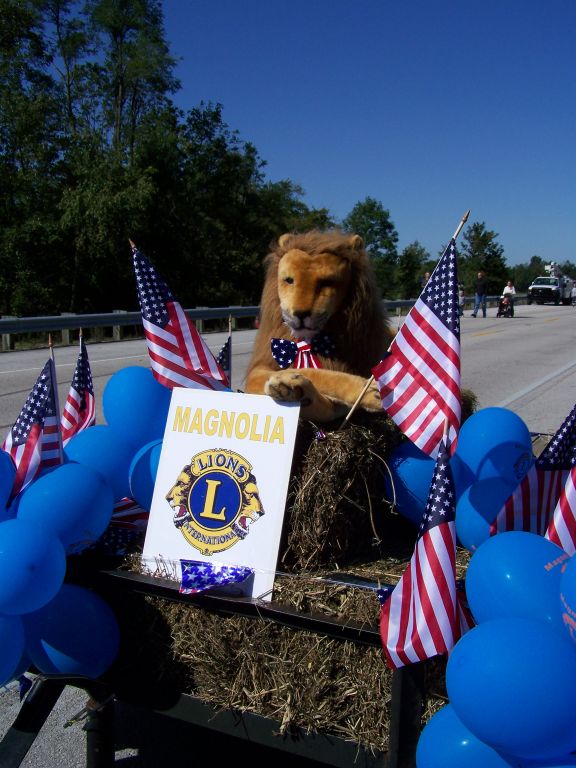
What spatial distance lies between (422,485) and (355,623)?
2.71 ft

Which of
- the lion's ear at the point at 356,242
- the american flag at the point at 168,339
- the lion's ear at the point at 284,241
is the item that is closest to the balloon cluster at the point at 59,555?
the american flag at the point at 168,339

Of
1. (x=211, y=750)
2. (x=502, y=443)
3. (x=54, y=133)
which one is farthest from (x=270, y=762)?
(x=54, y=133)

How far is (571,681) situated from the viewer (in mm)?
→ 1763

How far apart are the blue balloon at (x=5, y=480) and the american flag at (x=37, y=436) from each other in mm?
97

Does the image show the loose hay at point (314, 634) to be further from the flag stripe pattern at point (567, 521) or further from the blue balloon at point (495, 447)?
the flag stripe pattern at point (567, 521)

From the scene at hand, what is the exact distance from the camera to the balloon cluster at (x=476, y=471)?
9.42 ft

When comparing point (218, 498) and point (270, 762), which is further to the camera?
point (270, 762)

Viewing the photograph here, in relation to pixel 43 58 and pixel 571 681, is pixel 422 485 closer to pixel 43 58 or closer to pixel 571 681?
pixel 571 681

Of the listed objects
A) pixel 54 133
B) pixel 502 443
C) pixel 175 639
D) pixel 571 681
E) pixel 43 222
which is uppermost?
pixel 54 133

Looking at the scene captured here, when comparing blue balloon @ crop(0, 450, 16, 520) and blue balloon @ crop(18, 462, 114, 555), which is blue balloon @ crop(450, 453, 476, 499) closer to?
blue balloon @ crop(18, 462, 114, 555)

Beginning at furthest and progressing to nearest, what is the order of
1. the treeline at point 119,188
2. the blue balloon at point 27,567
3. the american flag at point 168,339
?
the treeline at point 119,188
the american flag at point 168,339
the blue balloon at point 27,567

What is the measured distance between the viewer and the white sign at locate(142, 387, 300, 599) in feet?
8.98

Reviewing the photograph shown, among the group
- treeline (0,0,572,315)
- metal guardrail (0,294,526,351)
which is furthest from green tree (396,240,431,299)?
metal guardrail (0,294,526,351)

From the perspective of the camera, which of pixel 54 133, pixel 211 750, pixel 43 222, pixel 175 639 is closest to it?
pixel 175 639
